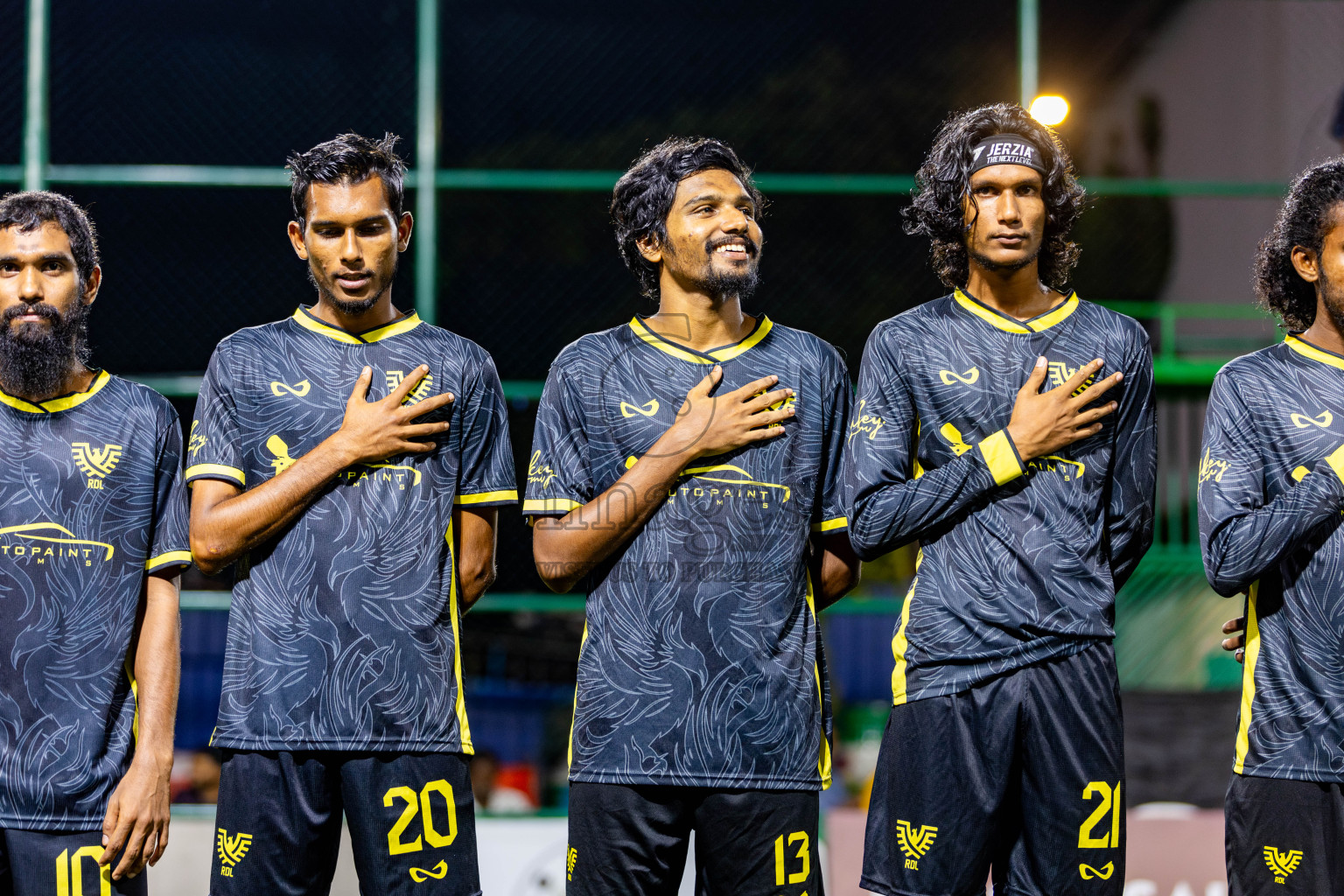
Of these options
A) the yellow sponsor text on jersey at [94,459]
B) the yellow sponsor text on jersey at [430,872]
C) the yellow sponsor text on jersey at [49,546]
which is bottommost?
the yellow sponsor text on jersey at [430,872]

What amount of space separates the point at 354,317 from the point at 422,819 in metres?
1.10

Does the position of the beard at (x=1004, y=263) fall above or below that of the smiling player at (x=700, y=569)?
above

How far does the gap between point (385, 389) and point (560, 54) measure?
24.2 feet

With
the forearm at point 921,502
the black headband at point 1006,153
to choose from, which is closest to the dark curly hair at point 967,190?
the black headband at point 1006,153

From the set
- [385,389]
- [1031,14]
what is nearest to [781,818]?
[385,389]

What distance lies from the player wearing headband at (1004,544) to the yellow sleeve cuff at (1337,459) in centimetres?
35

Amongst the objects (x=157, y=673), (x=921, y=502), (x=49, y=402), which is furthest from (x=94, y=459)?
(x=921, y=502)

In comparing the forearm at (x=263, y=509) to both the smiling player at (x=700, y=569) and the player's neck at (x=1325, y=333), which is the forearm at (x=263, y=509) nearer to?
the smiling player at (x=700, y=569)

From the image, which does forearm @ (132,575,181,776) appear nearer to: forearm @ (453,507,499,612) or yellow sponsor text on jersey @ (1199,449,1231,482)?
forearm @ (453,507,499,612)

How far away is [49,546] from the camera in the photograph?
9.80ft

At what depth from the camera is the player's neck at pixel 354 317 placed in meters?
3.13

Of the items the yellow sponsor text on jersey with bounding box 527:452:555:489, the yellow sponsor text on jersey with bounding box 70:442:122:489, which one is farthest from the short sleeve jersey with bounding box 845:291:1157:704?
the yellow sponsor text on jersey with bounding box 70:442:122:489

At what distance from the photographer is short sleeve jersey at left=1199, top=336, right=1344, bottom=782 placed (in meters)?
2.82

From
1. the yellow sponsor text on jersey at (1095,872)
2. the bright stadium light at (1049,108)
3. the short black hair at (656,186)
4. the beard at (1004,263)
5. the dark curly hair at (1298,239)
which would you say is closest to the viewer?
the yellow sponsor text on jersey at (1095,872)
